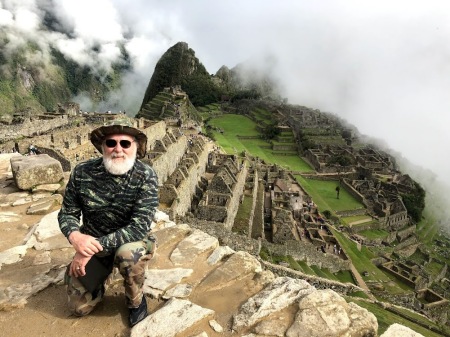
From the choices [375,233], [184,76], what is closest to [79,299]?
[375,233]

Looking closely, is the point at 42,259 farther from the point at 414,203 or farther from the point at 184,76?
the point at 184,76

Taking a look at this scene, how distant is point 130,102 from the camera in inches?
3878

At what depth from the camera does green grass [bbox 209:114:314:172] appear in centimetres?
5294

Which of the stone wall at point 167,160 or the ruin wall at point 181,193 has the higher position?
the stone wall at point 167,160

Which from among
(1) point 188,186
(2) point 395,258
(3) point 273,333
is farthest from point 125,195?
(2) point 395,258

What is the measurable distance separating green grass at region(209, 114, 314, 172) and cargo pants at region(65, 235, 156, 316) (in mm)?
41843

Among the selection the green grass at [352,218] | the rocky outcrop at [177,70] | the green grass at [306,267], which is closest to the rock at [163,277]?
the green grass at [306,267]

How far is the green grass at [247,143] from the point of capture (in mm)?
52938

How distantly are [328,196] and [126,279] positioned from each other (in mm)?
44930

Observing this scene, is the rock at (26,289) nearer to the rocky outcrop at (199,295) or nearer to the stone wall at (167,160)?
the rocky outcrop at (199,295)

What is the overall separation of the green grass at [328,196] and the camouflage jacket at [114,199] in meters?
38.6

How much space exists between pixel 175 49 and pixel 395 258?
8584 cm

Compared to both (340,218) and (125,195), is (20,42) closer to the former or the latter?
(340,218)

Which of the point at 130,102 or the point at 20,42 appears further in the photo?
the point at 130,102
